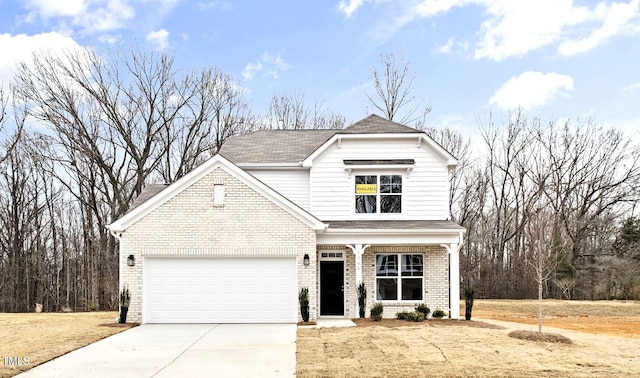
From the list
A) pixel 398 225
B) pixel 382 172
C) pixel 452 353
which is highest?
pixel 382 172

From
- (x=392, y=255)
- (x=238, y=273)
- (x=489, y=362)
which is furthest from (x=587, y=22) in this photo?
(x=489, y=362)

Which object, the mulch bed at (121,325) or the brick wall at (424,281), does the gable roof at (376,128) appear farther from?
the mulch bed at (121,325)

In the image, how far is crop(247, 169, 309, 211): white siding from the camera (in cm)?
2209

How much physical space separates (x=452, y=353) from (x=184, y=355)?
5.31 m

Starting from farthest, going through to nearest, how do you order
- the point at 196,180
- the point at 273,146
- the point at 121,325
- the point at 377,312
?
1. the point at 273,146
2. the point at 377,312
3. the point at 196,180
4. the point at 121,325

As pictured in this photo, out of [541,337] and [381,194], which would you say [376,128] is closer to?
[381,194]

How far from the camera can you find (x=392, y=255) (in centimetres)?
2109

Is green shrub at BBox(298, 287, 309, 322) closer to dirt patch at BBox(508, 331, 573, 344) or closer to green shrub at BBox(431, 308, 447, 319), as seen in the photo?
green shrub at BBox(431, 308, 447, 319)

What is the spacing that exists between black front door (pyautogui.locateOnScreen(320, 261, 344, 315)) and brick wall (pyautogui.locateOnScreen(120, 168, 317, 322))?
6.45 feet

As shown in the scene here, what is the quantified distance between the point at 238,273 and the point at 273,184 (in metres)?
4.21

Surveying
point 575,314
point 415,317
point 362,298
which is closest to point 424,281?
point 415,317

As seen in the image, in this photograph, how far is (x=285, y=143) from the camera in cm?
2428

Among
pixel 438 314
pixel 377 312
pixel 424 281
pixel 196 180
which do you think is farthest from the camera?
pixel 424 281

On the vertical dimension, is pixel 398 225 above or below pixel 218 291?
above
